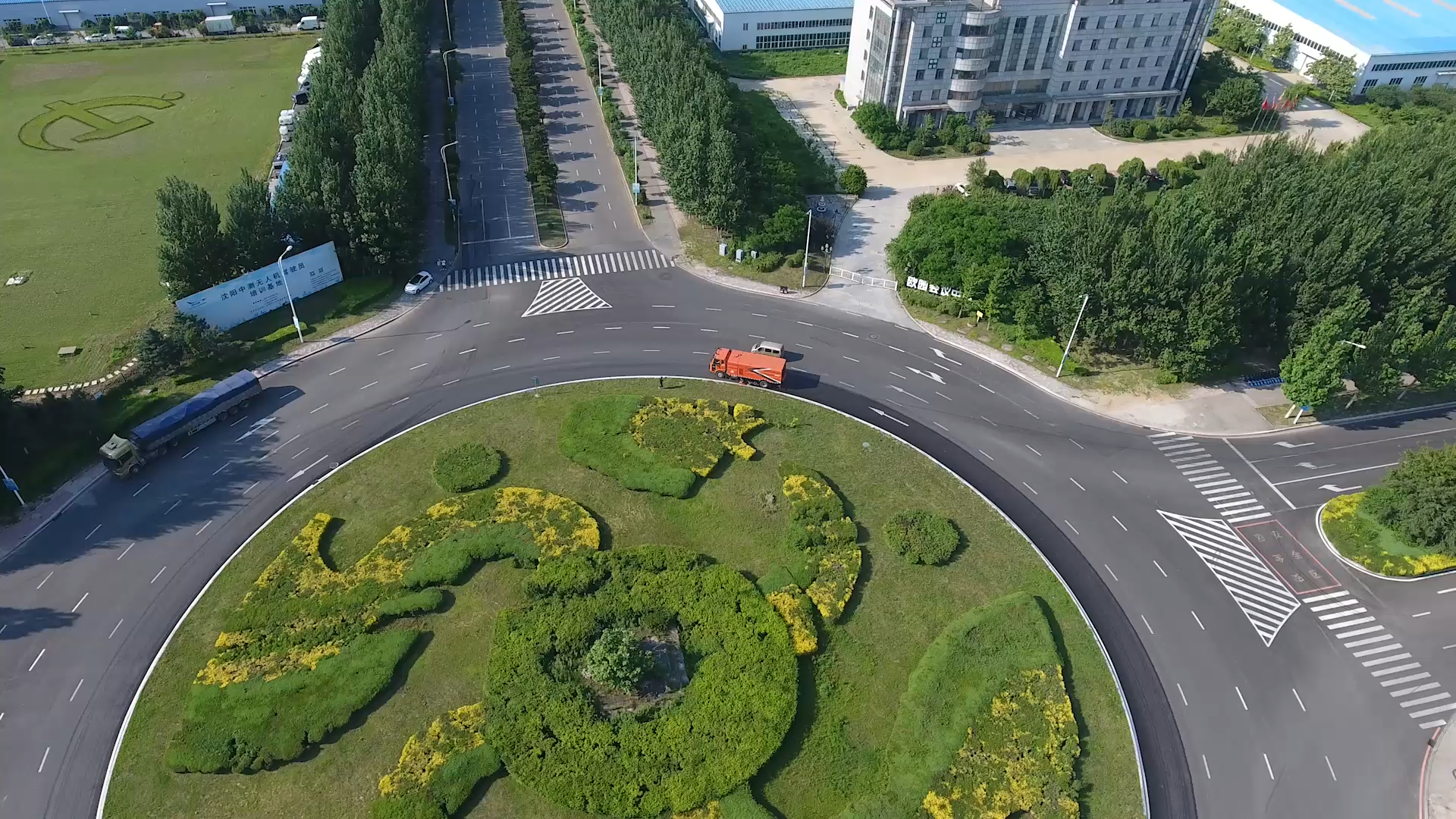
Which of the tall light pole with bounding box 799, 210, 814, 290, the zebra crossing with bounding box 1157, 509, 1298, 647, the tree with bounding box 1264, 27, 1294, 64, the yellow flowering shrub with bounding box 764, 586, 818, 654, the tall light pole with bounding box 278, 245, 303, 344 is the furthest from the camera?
the tree with bounding box 1264, 27, 1294, 64

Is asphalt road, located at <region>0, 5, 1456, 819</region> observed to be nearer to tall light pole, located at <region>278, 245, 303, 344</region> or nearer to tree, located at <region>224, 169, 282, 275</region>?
tall light pole, located at <region>278, 245, 303, 344</region>

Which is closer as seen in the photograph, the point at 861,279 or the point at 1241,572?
the point at 1241,572

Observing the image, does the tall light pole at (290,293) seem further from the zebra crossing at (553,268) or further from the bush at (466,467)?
the bush at (466,467)

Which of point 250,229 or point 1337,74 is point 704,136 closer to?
point 250,229

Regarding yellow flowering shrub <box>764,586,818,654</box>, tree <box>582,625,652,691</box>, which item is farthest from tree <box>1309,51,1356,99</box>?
tree <box>582,625,652,691</box>

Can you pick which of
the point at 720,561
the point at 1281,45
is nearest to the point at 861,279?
the point at 720,561

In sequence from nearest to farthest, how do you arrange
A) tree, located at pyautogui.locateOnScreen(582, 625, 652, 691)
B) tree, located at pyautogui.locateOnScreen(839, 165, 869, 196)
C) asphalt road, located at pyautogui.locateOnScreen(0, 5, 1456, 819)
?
tree, located at pyautogui.locateOnScreen(582, 625, 652, 691), asphalt road, located at pyautogui.locateOnScreen(0, 5, 1456, 819), tree, located at pyautogui.locateOnScreen(839, 165, 869, 196)

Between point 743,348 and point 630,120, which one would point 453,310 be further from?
point 630,120

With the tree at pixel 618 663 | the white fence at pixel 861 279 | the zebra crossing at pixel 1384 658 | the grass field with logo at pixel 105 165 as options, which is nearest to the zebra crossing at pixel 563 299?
the white fence at pixel 861 279
